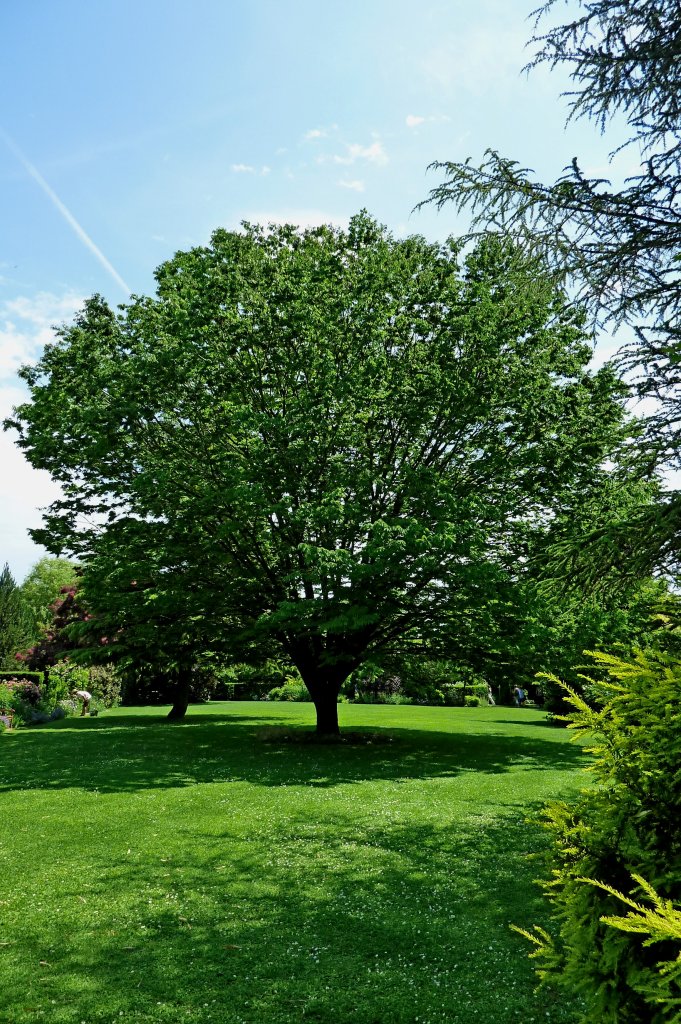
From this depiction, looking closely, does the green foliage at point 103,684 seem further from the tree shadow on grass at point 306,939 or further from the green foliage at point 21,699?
the tree shadow on grass at point 306,939

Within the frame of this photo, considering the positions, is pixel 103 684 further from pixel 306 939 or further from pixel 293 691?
pixel 306 939

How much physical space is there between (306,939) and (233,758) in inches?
387

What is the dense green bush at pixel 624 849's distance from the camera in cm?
283

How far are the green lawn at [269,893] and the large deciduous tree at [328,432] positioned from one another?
412 centimetres

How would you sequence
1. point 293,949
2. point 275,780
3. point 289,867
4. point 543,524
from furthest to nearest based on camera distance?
point 543,524 < point 275,780 < point 289,867 < point 293,949

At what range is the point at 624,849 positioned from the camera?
9.95 feet

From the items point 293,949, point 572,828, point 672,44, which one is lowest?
point 293,949

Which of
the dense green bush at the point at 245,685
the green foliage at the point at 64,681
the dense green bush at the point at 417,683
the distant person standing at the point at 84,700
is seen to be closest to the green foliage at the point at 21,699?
the green foliage at the point at 64,681

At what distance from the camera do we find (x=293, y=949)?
16.8 feet

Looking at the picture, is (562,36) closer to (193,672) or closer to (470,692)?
(193,672)

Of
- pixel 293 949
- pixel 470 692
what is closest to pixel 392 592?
pixel 293 949

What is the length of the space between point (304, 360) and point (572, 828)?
13598mm

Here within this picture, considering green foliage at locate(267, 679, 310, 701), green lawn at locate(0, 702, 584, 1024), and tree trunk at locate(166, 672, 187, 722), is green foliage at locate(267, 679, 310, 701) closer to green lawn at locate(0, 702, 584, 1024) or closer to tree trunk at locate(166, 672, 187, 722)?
tree trunk at locate(166, 672, 187, 722)

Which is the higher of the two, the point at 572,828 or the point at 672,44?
the point at 672,44
